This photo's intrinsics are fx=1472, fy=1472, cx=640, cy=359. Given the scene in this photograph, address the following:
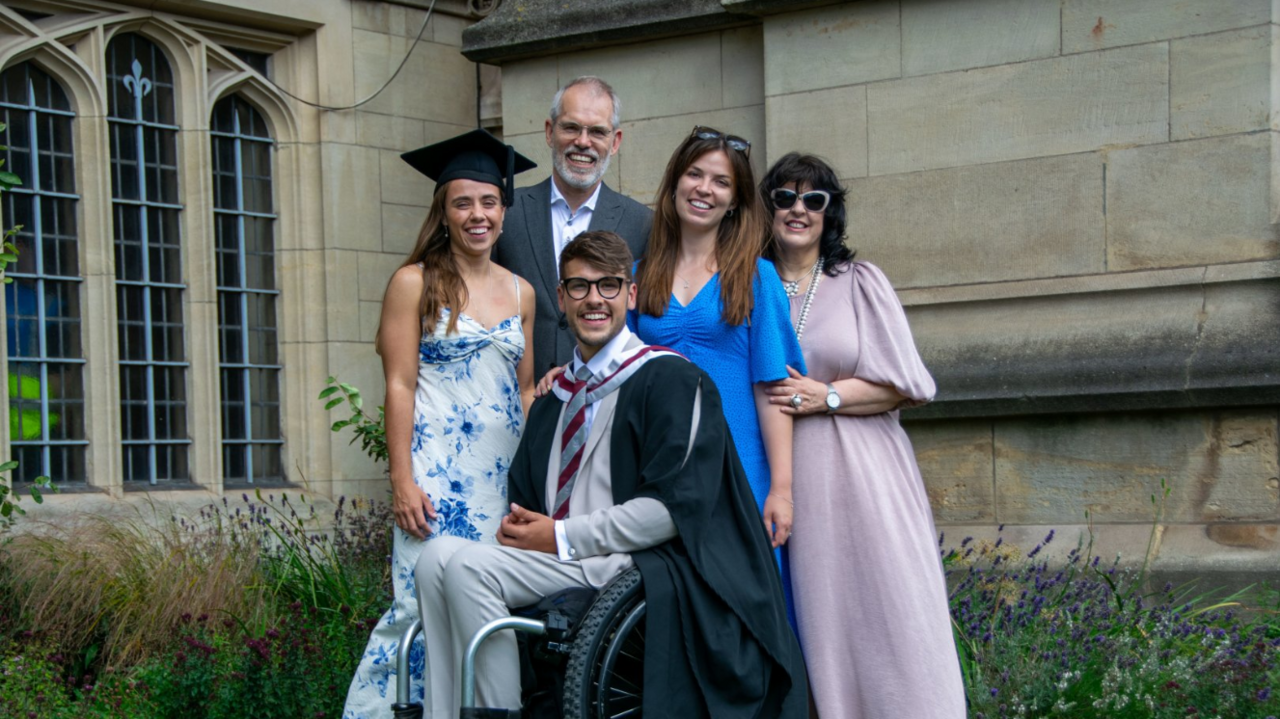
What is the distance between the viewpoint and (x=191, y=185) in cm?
837

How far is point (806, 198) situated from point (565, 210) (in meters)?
0.82

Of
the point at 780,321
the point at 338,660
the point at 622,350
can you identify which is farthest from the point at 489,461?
the point at 338,660

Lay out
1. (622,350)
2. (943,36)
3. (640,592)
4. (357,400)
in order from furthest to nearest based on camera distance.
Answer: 1. (357,400)
2. (943,36)
3. (622,350)
4. (640,592)

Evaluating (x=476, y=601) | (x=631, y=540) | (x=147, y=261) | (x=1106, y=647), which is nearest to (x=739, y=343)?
(x=631, y=540)

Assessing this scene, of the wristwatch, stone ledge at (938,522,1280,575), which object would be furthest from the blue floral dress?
stone ledge at (938,522,1280,575)

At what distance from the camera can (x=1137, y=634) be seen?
5.29 metres

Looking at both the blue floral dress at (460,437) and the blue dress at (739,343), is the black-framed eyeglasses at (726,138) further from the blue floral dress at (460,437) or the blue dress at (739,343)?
the blue floral dress at (460,437)

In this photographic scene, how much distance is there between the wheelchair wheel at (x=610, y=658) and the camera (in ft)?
10.7

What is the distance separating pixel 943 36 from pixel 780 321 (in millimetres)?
3287

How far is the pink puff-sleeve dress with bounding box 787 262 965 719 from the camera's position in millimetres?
4004

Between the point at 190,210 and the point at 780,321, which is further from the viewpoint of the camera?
the point at 190,210

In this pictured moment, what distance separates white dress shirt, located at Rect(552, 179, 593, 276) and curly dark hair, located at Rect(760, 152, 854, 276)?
58 centimetres

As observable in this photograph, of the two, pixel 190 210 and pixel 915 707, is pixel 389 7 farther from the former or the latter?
pixel 915 707

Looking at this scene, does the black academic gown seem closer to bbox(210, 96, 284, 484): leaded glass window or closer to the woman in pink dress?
the woman in pink dress
